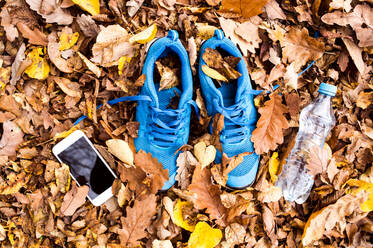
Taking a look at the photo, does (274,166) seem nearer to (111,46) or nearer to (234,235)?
(234,235)

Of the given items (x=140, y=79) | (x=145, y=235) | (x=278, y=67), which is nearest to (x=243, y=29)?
(x=278, y=67)

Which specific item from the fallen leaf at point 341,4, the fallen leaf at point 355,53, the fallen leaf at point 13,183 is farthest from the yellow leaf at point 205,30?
the fallen leaf at point 13,183

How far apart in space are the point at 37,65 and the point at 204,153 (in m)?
1.22

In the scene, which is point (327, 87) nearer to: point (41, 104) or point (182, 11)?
point (182, 11)

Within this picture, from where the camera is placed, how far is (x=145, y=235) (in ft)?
5.45

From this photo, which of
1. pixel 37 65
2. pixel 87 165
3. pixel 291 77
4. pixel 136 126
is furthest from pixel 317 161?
pixel 37 65

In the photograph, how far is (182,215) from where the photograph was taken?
1.72m

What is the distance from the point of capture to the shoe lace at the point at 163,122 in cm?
166

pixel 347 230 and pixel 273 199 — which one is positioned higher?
pixel 273 199

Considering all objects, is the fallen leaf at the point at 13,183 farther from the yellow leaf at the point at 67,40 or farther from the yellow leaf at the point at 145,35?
the yellow leaf at the point at 145,35

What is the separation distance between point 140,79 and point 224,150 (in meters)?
0.72

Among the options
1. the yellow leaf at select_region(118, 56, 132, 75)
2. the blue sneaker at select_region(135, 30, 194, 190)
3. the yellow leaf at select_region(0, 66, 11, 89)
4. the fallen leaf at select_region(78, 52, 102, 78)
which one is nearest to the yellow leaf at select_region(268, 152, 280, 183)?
the blue sneaker at select_region(135, 30, 194, 190)

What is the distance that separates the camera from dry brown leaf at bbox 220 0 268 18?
1.74m

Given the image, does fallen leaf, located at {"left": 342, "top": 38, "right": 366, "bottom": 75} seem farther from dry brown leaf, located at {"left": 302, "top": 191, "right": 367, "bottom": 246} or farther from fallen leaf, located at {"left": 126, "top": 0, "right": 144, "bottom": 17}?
fallen leaf, located at {"left": 126, "top": 0, "right": 144, "bottom": 17}
